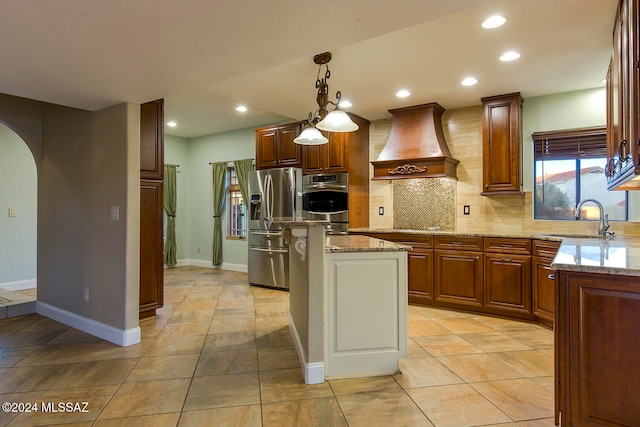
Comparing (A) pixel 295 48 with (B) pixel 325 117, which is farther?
(B) pixel 325 117

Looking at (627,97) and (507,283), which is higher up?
(627,97)

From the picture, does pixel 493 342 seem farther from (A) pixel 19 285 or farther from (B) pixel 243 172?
(A) pixel 19 285

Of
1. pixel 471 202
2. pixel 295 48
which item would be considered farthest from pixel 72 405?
pixel 471 202

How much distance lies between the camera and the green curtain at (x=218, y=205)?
22.6 feet

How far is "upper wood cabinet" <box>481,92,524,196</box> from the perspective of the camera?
4086 millimetres

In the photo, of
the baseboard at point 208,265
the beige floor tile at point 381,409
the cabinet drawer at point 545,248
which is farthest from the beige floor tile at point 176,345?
the baseboard at point 208,265

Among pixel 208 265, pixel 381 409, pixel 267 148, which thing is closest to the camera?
pixel 381 409

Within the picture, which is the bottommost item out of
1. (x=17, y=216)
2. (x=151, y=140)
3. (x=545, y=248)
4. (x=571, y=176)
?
(x=545, y=248)

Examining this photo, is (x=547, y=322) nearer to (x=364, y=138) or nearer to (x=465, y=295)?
(x=465, y=295)

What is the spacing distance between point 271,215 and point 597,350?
13.8ft

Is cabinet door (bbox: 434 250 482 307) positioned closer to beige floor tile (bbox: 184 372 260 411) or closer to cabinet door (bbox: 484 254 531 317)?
cabinet door (bbox: 484 254 531 317)

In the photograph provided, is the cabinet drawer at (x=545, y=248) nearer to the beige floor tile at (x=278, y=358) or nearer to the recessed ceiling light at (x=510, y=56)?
the recessed ceiling light at (x=510, y=56)

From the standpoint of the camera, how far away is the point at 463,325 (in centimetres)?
365

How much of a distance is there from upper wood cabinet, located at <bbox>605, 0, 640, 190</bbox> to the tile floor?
1424 millimetres
